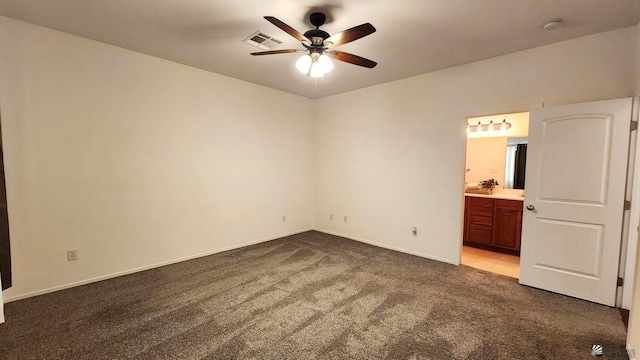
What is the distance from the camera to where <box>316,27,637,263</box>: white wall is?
2.81 m

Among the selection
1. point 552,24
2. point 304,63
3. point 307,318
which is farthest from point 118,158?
point 552,24

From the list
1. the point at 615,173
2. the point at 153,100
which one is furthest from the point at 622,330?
the point at 153,100

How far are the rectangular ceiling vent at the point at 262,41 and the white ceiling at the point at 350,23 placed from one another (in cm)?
8

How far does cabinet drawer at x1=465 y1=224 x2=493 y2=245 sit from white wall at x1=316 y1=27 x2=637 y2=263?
107 centimetres

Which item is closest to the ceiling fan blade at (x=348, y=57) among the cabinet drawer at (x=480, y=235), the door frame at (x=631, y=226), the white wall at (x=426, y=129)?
the white wall at (x=426, y=129)

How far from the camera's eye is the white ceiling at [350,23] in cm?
230

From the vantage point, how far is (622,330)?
7.41ft

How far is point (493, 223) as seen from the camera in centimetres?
432

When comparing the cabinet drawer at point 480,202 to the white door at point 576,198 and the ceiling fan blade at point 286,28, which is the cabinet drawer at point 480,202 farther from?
the ceiling fan blade at point 286,28

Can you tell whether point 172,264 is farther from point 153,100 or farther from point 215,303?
point 153,100

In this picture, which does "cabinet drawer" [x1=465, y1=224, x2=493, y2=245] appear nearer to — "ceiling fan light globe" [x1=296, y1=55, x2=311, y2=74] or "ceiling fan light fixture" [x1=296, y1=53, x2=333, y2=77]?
"ceiling fan light fixture" [x1=296, y1=53, x2=333, y2=77]

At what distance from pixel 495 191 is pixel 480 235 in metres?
0.88

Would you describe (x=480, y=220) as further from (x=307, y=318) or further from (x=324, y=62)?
(x=324, y=62)

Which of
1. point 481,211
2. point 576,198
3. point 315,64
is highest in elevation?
point 315,64
